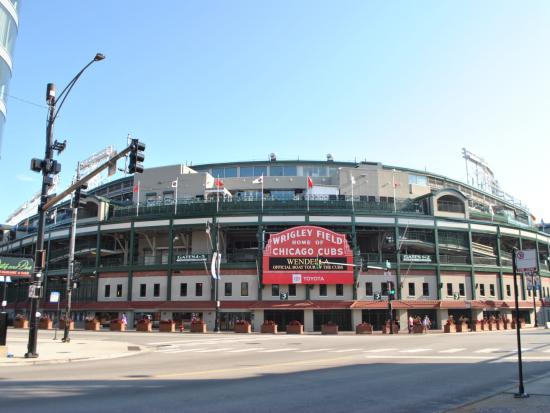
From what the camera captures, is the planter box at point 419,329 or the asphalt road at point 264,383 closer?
the asphalt road at point 264,383

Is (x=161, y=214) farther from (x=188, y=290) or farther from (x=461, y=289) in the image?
(x=461, y=289)

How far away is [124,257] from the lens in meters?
64.1

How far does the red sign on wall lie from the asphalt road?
1225 inches

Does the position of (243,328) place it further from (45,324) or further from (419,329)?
(45,324)

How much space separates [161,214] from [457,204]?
35.7 m

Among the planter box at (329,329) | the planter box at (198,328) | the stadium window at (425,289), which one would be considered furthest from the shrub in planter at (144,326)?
the stadium window at (425,289)

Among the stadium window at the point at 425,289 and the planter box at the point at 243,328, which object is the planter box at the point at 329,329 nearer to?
the planter box at the point at 243,328

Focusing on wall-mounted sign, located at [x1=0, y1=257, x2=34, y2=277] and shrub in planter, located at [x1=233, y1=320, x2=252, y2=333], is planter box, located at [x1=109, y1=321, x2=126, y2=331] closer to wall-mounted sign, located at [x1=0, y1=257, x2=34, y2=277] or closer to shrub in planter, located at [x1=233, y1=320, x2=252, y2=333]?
shrub in planter, located at [x1=233, y1=320, x2=252, y2=333]

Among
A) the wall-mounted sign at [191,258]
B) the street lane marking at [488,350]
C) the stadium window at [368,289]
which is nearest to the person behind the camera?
the street lane marking at [488,350]

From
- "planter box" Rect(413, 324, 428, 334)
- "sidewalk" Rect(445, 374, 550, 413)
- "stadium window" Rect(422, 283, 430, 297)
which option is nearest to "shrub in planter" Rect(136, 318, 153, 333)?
"planter box" Rect(413, 324, 428, 334)

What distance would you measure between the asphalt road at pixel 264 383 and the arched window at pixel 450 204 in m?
41.0

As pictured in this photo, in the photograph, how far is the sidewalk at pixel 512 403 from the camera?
1021cm

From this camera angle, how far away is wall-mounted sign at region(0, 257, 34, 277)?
25589 mm

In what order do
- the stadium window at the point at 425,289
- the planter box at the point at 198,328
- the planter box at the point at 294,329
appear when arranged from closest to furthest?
the planter box at the point at 294,329, the planter box at the point at 198,328, the stadium window at the point at 425,289
